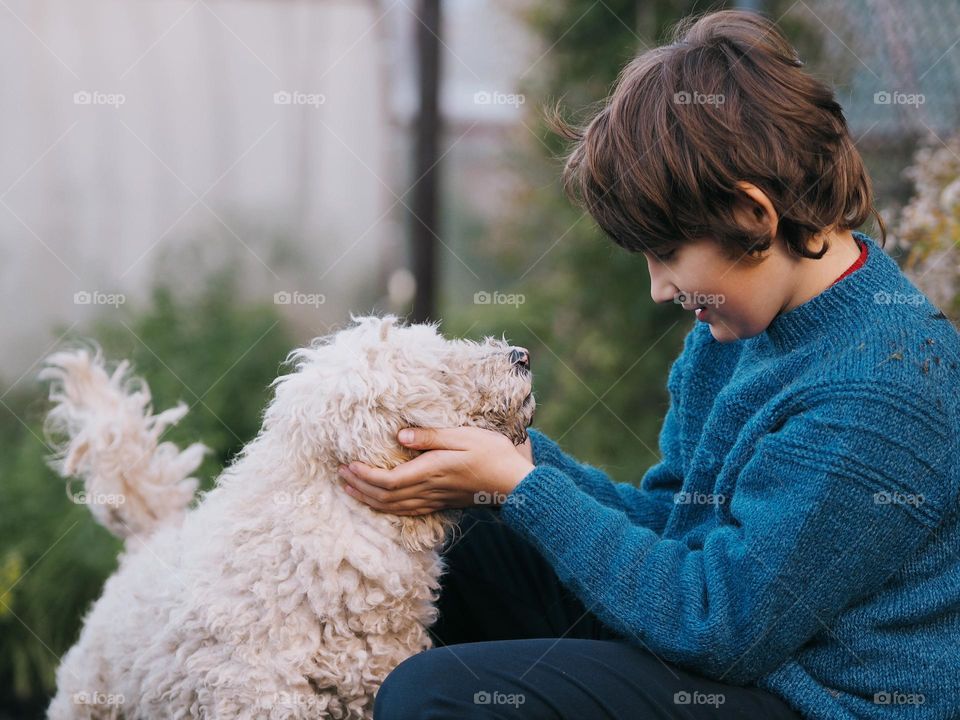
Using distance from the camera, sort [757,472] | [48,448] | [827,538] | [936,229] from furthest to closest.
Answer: [48,448], [936,229], [757,472], [827,538]

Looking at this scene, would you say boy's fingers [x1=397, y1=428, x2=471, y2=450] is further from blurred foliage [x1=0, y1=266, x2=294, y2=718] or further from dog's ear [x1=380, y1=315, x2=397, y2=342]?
blurred foliage [x1=0, y1=266, x2=294, y2=718]

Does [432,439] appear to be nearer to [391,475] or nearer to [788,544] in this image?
[391,475]

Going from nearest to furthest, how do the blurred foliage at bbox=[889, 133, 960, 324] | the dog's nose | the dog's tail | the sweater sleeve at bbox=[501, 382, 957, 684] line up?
1. the sweater sleeve at bbox=[501, 382, 957, 684]
2. the dog's nose
3. the dog's tail
4. the blurred foliage at bbox=[889, 133, 960, 324]

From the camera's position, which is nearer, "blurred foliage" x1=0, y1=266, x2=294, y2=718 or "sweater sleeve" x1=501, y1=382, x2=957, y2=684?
"sweater sleeve" x1=501, y1=382, x2=957, y2=684

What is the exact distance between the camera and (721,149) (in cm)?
174

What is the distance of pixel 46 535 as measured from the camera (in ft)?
11.9

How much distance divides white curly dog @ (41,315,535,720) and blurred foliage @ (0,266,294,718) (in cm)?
141

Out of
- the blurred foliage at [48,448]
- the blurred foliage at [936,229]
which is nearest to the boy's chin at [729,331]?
the blurred foliage at [936,229]

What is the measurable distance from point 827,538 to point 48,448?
3.24m

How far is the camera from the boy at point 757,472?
63.1 inches

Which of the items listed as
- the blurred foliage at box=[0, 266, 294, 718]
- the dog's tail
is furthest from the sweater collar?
the blurred foliage at box=[0, 266, 294, 718]

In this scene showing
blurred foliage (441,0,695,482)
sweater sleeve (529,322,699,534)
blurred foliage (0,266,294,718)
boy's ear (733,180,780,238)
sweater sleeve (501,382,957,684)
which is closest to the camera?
sweater sleeve (501,382,957,684)

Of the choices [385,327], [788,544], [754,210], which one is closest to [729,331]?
[754,210]

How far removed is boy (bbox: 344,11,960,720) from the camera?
1604 mm
